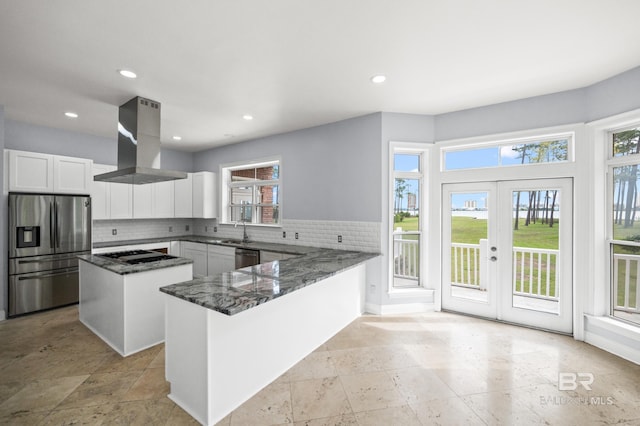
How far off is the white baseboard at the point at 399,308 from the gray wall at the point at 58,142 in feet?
17.9

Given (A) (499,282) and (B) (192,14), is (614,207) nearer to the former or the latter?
(A) (499,282)

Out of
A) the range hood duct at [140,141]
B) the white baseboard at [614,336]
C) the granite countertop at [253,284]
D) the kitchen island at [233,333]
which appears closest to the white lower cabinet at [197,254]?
the range hood duct at [140,141]

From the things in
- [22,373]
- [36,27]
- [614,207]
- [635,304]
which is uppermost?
[36,27]

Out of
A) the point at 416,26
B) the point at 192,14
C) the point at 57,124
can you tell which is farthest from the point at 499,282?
the point at 57,124

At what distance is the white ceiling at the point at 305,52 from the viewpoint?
6.35ft

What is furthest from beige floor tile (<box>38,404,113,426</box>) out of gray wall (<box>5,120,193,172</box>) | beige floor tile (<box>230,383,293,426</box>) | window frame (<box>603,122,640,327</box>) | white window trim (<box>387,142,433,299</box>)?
window frame (<box>603,122,640,327</box>)

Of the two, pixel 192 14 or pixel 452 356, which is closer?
pixel 192 14

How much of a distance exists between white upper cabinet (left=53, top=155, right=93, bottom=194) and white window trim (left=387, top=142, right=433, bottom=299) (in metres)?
4.77

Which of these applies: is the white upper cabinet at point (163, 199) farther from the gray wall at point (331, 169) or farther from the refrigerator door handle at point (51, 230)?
the gray wall at point (331, 169)

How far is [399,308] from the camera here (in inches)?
155

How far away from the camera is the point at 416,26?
2.11 meters

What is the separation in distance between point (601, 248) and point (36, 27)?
5.63 metres

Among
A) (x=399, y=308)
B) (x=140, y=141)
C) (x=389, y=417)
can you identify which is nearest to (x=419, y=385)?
(x=389, y=417)

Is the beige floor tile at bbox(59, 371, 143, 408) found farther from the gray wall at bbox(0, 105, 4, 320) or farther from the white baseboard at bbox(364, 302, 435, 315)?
the white baseboard at bbox(364, 302, 435, 315)
